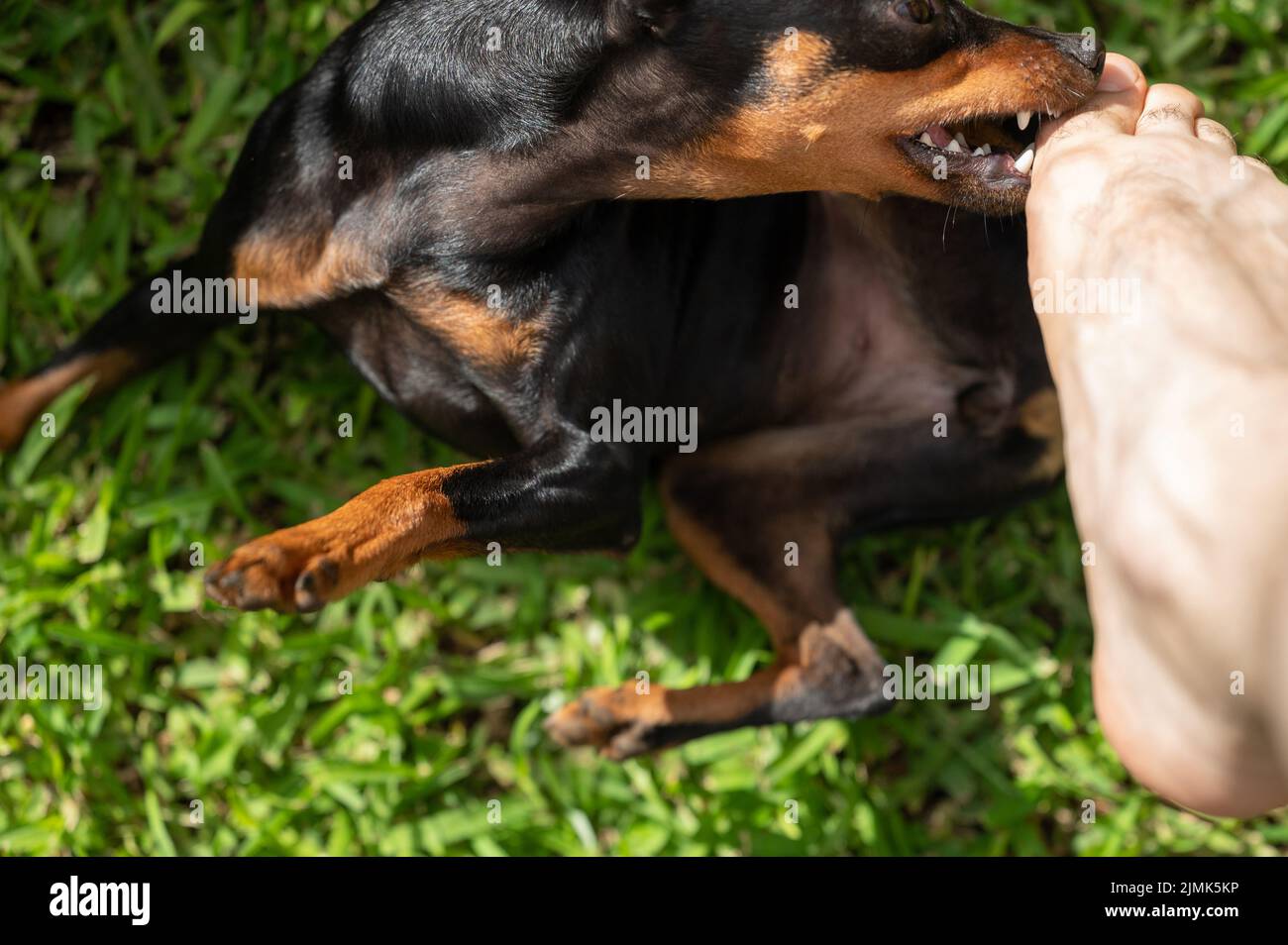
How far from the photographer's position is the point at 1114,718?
244 cm

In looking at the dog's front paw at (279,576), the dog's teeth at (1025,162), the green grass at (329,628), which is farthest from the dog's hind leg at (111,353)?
the dog's teeth at (1025,162)

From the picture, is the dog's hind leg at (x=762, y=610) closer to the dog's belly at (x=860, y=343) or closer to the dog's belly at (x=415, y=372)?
the dog's belly at (x=860, y=343)

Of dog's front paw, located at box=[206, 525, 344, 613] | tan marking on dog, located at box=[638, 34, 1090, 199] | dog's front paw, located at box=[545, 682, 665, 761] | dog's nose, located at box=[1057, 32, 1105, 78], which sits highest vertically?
dog's nose, located at box=[1057, 32, 1105, 78]

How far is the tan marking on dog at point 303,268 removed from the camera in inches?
133

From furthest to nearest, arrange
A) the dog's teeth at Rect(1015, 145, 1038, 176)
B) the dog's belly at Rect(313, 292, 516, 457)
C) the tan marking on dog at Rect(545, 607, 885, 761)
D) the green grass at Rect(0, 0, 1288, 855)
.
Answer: the green grass at Rect(0, 0, 1288, 855) < the tan marking on dog at Rect(545, 607, 885, 761) < the dog's belly at Rect(313, 292, 516, 457) < the dog's teeth at Rect(1015, 145, 1038, 176)

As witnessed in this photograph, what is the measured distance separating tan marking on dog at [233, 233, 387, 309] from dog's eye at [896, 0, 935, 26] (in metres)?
1.53

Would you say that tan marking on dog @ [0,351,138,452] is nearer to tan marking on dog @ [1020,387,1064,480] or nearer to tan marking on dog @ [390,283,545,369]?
tan marking on dog @ [390,283,545,369]

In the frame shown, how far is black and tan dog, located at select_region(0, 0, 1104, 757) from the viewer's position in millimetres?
2930

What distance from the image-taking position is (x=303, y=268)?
3.47m

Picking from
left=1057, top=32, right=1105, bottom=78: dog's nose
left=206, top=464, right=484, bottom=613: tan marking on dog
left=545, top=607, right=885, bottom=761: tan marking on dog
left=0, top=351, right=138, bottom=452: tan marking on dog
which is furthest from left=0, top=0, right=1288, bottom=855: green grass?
left=1057, top=32, right=1105, bottom=78: dog's nose

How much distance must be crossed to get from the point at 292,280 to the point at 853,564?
2.30m

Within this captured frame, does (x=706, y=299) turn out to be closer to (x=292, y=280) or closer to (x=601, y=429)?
(x=601, y=429)

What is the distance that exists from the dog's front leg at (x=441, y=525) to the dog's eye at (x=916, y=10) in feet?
4.53

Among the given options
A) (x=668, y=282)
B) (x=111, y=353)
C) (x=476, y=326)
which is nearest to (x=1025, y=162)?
(x=668, y=282)
